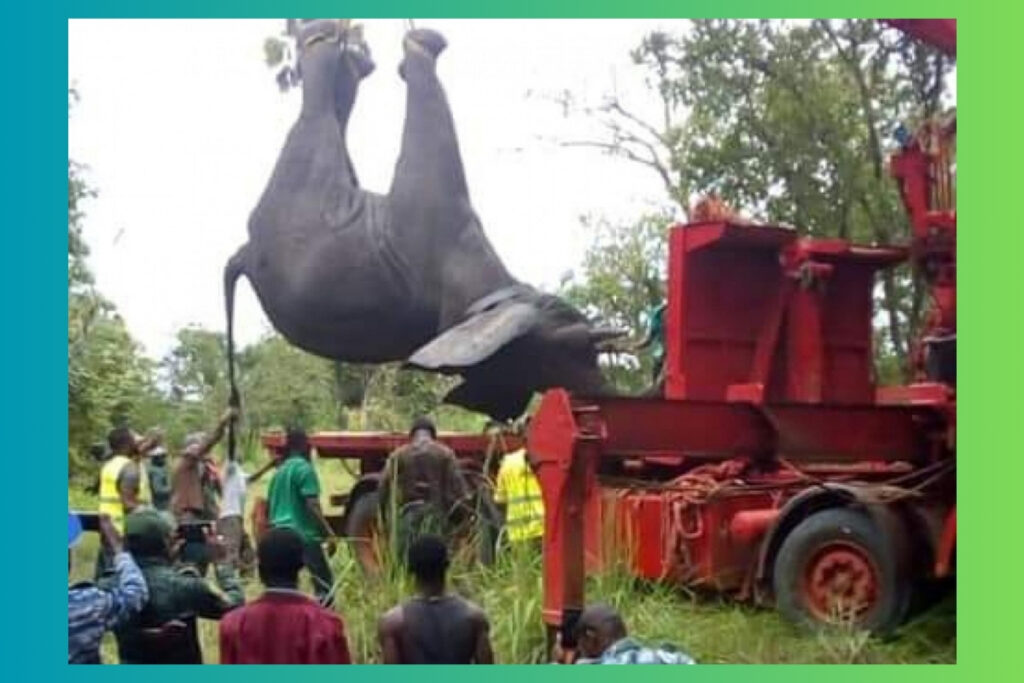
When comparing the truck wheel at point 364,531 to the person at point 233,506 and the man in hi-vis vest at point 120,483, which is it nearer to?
the person at point 233,506

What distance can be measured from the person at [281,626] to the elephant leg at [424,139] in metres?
6.76

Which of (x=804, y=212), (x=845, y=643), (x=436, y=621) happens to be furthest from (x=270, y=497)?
(x=804, y=212)

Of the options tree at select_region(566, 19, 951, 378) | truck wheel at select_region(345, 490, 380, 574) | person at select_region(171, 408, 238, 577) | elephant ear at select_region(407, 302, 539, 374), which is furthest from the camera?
tree at select_region(566, 19, 951, 378)

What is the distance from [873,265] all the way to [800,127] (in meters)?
8.32

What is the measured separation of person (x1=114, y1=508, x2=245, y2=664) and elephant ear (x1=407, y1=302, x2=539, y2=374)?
4698 mm

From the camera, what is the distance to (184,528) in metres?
8.17

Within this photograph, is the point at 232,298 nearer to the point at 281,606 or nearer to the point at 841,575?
the point at 841,575

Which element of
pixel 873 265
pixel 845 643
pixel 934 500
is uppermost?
pixel 873 265

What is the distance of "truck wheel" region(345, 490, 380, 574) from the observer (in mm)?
8859

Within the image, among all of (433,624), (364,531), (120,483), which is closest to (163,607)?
(433,624)

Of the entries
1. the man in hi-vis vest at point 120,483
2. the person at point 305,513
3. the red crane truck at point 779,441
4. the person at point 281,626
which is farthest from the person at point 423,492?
the person at point 281,626

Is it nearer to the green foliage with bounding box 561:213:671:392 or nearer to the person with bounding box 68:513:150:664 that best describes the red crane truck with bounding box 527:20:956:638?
the person with bounding box 68:513:150:664

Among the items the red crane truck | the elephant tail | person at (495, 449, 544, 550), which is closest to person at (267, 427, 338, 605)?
person at (495, 449, 544, 550)

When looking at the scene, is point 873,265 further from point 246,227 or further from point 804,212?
point 804,212
